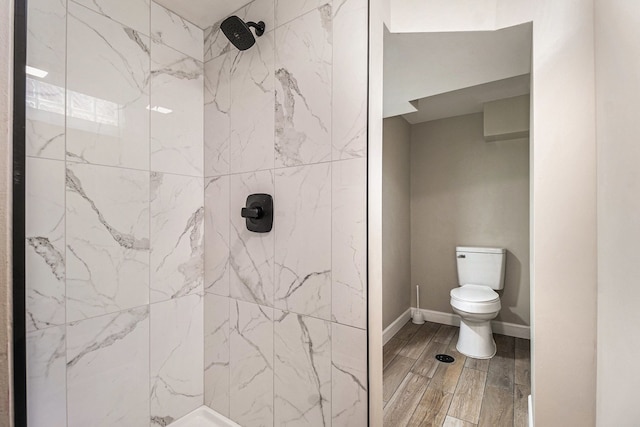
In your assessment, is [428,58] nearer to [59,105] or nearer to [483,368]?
[59,105]

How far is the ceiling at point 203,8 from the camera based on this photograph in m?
1.33

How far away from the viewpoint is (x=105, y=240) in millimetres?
1170

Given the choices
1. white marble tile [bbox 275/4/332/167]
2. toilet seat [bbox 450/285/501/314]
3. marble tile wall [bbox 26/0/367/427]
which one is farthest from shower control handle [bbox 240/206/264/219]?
toilet seat [bbox 450/285/501/314]

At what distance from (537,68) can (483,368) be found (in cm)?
154

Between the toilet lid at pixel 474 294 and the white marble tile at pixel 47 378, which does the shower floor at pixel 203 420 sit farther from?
the toilet lid at pixel 474 294

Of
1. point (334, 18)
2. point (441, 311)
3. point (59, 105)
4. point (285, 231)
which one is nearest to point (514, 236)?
point (441, 311)

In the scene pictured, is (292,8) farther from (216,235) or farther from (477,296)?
(477,296)

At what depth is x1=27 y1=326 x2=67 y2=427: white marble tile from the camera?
0.99 m

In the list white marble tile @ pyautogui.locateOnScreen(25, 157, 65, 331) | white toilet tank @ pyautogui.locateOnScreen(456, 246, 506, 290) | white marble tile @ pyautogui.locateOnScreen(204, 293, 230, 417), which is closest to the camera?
white marble tile @ pyautogui.locateOnScreen(25, 157, 65, 331)

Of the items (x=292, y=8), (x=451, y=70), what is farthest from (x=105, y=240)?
(x=451, y=70)

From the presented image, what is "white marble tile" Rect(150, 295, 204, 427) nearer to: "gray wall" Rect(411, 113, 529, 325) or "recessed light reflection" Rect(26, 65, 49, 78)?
"recessed light reflection" Rect(26, 65, 49, 78)

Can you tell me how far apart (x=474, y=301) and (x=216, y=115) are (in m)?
2.12

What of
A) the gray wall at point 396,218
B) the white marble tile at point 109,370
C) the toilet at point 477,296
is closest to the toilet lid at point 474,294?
the toilet at point 477,296

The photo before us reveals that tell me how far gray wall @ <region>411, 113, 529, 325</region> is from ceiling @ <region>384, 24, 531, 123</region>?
12cm
